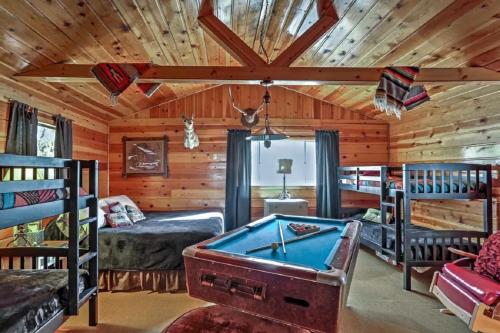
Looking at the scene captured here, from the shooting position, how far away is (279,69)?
289 centimetres

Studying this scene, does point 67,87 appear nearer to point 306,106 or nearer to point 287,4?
point 287,4

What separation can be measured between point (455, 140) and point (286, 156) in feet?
8.66

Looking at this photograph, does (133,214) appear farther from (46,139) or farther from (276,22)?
(276,22)

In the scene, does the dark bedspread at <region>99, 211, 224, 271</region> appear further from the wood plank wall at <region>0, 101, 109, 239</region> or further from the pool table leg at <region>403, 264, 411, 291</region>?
the pool table leg at <region>403, 264, 411, 291</region>

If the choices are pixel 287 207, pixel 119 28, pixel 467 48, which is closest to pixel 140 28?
pixel 119 28

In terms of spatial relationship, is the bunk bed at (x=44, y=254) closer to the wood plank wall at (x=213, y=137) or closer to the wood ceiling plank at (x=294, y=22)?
the wood ceiling plank at (x=294, y=22)

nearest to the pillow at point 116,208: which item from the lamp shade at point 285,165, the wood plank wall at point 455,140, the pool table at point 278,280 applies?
the pool table at point 278,280

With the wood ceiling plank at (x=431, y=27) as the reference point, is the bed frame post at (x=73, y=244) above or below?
below

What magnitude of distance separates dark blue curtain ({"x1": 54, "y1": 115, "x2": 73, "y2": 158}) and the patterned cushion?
4.53m

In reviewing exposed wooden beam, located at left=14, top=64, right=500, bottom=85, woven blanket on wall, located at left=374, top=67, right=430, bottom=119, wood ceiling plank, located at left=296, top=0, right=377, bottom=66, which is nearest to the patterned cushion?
woven blanket on wall, located at left=374, top=67, right=430, bottom=119

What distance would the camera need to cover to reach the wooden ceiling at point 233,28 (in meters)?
2.25

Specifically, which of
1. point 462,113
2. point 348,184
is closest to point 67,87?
point 348,184

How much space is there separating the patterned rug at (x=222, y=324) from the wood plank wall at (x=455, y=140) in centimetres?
316

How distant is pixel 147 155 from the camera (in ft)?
16.9
